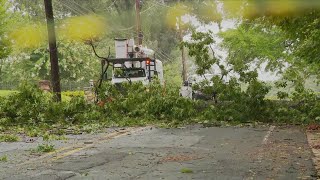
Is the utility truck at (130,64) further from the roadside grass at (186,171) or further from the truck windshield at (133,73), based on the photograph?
the roadside grass at (186,171)

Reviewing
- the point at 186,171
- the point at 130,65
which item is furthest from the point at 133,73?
the point at 186,171

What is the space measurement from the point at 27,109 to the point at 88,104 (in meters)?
1.98

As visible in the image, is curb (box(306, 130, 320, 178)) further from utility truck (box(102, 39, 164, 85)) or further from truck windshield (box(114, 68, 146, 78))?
truck windshield (box(114, 68, 146, 78))

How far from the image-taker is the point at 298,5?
154 cm

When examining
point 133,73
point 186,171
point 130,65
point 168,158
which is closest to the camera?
point 186,171

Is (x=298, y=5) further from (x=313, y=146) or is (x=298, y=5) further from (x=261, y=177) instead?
(x=313, y=146)

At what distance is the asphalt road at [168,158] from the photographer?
523cm

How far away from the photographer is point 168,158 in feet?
21.1

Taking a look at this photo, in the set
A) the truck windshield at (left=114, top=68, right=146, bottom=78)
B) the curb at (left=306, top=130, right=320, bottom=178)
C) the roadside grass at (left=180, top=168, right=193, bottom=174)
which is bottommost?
the curb at (left=306, top=130, right=320, bottom=178)

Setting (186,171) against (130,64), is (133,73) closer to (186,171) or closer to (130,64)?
(130,64)

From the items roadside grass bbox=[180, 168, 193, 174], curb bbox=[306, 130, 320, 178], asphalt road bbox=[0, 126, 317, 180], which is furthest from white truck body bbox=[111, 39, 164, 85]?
roadside grass bbox=[180, 168, 193, 174]

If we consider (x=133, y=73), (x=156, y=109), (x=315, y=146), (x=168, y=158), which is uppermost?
(x=133, y=73)

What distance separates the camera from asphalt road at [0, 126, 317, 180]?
206 inches

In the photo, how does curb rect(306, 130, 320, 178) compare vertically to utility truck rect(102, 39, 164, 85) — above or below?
below
